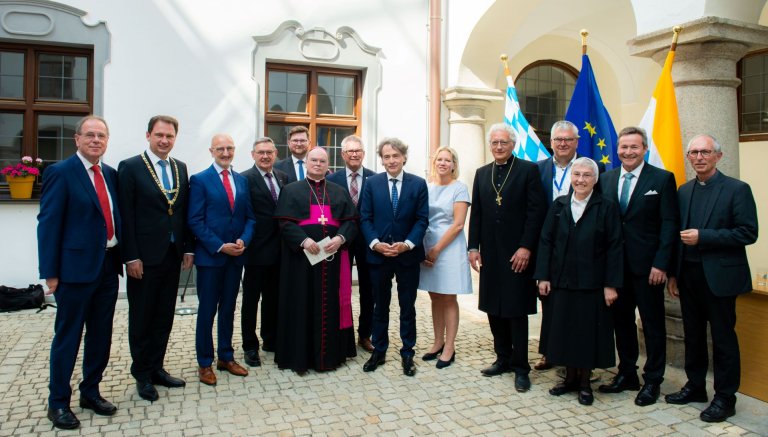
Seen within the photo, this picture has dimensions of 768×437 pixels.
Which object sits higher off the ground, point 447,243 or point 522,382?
point 447,243

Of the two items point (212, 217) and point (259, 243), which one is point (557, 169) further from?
point (212, 217)

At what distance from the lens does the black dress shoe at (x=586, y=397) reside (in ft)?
13.0

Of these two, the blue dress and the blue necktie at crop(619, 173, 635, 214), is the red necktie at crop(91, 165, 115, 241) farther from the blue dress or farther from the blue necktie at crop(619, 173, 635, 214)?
the blue necktie at crop(619, 173, 635, 214)

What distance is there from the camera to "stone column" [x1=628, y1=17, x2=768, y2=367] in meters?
4.34

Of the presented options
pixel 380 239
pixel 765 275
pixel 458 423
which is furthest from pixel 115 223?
pixel 765 275

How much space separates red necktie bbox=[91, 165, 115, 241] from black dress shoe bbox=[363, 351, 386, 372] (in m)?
2.07

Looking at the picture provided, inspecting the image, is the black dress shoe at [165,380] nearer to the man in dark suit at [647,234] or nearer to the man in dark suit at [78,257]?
the man in dark suit at [78,257]

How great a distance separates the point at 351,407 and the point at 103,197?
2.04 m

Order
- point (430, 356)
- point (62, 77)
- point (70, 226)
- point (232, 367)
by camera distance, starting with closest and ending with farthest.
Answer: point (70, 226) → point (232, 367) → point (430, 356) → point (62, 77)

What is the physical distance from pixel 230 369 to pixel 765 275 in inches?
282

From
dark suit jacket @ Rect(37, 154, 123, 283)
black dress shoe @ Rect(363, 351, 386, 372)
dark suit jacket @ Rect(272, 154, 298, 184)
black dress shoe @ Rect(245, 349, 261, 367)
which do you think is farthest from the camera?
dark suit jacket @ Rect(272, 154, 298, 184)

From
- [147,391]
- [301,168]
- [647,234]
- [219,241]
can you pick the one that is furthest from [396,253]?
[147,391]

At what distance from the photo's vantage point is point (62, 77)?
22.5 feet

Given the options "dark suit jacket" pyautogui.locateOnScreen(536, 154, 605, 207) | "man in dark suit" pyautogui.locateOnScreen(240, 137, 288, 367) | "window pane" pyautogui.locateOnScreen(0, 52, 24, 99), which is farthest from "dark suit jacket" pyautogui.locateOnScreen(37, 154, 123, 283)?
"window pane" pyautogui.locateOnScreen(0, 52, 24, 99)
